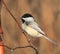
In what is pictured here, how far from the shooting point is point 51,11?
391 centimetres

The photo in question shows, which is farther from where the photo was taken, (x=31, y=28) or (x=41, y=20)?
(x=41, y=20)

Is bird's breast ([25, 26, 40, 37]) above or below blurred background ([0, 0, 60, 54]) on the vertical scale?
above

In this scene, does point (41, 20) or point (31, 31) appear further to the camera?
point (41, 20)

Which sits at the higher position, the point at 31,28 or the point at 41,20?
the point at 31,28

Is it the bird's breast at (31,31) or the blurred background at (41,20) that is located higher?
the bird's breast at (31,31)

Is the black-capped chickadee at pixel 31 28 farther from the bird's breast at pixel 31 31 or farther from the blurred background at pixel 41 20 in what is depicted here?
the blurred background at pixel 41 20

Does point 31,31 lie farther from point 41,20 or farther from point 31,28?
point 41,20

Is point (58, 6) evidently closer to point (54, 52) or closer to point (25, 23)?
point (54, 52)

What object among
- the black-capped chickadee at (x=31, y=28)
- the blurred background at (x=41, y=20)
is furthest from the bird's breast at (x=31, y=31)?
the blurred background at (x=41, y=20)

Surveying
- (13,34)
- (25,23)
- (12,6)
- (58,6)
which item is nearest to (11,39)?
(13,34)

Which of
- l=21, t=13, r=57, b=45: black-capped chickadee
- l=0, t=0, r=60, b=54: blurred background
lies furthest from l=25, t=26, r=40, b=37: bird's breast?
l=0, t=0, r=60, b=54: blurred background

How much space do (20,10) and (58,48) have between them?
51 centimetres

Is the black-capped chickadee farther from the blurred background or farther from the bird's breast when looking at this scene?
the blurred background

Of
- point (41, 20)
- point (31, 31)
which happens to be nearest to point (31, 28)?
point (31, 31)
